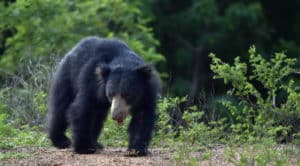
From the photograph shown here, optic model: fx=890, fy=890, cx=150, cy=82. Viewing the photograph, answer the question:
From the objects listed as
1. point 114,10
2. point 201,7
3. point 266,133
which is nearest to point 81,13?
point 114,10

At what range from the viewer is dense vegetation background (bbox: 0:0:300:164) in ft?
26.8

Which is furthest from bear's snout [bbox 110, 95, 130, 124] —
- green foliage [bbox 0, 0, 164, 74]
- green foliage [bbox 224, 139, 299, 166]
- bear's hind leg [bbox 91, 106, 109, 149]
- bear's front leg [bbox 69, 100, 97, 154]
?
green foliage [bbox 0, 0, 164, 74]

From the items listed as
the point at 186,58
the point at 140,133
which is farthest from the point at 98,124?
the point at 186,58

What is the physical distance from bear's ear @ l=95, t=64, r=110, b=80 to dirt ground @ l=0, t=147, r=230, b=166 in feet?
2.42

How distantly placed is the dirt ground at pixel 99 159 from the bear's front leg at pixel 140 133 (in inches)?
3.7

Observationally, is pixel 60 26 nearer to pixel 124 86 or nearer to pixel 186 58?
pixel 186 58

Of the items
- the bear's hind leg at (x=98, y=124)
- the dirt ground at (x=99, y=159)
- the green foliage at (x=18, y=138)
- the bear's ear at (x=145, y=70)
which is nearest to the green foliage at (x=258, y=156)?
the dirt ground at (x=99, y=159)

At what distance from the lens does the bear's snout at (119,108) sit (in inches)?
318

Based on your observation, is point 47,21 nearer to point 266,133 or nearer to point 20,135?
point 20,135

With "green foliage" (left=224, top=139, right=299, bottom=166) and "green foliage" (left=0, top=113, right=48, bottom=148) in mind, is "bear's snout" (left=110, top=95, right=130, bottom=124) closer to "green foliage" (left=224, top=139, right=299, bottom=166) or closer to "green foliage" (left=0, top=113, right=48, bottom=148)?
"green foliage" (left=224, top=139, right=299, bottom=166)

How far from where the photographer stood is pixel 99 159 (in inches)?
314

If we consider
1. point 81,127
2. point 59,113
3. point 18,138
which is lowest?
point 18,138

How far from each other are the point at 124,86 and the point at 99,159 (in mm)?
733

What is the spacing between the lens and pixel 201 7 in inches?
883
